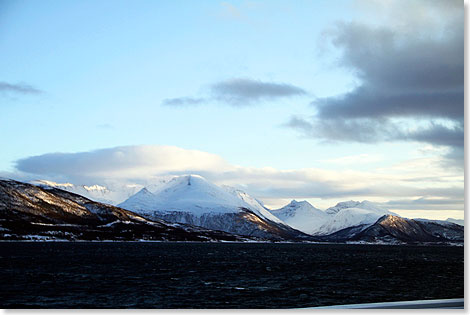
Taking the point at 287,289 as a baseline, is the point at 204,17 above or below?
above

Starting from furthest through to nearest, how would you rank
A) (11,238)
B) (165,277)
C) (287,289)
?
(11,238) → (165,277) → (287,289)

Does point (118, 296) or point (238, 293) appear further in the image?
point (238, 293)

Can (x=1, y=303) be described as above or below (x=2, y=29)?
below

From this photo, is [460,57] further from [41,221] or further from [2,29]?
[41,221]

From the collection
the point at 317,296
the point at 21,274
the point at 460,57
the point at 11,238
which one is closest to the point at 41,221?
the point at 11,238

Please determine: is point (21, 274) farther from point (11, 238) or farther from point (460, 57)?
point (11, 238)

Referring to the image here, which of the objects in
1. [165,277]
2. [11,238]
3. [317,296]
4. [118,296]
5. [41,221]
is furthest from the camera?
[41,221]

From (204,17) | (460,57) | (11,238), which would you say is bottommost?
(11,238)

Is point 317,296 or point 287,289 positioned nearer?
point 317,296

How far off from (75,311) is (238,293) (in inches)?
935

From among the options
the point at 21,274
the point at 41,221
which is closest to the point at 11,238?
the point at 41,221

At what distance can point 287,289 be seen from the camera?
41.6 meters

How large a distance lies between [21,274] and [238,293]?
26.3 meters

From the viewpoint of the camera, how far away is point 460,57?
2773cm
